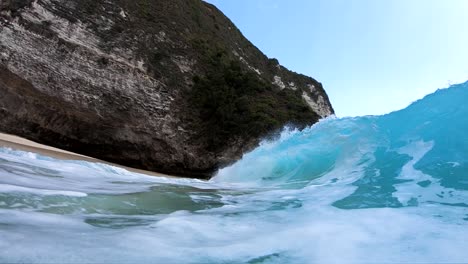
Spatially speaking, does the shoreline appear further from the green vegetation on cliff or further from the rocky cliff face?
the green vegetation on cliff

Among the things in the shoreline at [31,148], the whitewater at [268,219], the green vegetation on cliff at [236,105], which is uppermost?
the green vegetation on cliff at [236,105]

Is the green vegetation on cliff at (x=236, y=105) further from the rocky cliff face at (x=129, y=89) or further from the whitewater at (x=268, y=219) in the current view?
the whitewater at (x=268, y=219)

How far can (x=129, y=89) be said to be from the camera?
66.0 ft

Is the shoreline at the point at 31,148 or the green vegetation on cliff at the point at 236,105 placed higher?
the green vegetation on cliff at the point at 236,105

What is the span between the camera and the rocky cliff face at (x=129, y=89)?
18016 mm

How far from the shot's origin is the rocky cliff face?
709 inches

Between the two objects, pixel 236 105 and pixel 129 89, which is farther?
pixel 236 105

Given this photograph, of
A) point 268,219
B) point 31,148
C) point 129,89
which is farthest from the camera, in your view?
point 129,89

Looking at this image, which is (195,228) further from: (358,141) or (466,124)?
(358,141)

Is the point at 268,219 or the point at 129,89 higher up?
the point at 129,89

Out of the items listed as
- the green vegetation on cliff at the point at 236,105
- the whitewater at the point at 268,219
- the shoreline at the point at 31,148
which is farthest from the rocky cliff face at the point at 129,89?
the whitewater at the point at 268,219

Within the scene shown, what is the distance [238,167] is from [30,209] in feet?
34.0

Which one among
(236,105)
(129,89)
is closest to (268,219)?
(129,89)

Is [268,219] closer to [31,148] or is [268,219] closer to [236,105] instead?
[31,148]
